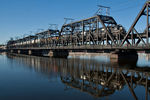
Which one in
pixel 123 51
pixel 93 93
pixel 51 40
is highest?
pixel 51 40

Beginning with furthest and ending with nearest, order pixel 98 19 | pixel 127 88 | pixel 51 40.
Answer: pixel 51 40, pixel 98 19, pixel 127 88

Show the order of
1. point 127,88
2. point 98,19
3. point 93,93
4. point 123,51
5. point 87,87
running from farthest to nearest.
→ point 98,19 < point 123,51 < point 87,87 < point 127,88 < point 93,93

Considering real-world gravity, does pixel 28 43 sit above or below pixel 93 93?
above

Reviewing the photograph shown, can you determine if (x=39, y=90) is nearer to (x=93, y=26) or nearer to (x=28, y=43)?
(x=93, y=26)

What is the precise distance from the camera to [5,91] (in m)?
18.7

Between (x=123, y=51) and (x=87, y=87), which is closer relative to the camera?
(x=87, y=87)

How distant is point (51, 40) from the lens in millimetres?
107562

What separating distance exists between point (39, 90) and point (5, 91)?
4198 mm

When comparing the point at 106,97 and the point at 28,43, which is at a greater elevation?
the point at 28,43

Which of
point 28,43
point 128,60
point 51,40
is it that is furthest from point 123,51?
point 28,43

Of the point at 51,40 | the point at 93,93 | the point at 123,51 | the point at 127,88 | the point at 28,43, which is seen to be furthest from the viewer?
the point at 28,43

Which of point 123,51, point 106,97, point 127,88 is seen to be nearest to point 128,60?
point 123,51

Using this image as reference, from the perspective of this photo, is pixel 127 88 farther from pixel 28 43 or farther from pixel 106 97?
pixel 28 43

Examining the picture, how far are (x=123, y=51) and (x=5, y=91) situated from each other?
139 feet
